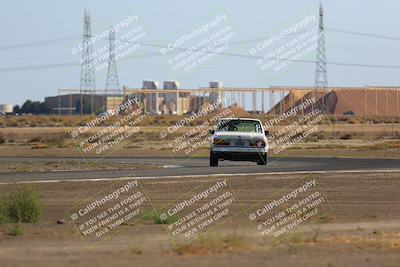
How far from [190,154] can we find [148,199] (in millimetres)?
25846

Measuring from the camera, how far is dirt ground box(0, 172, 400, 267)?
1356 centimetres

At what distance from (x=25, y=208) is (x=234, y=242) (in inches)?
256

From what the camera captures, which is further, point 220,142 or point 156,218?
point 220,142

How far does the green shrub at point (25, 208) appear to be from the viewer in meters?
19.7

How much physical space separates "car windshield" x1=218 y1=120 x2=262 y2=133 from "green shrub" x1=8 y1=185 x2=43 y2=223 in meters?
17.6

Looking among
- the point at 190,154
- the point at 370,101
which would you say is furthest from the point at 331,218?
the point at 370,101

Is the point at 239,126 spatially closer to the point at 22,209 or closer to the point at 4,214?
the point at 22,209

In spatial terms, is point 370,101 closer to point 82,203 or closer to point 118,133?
point 118,133

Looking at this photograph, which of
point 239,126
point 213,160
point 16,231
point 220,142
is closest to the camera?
point 16,231

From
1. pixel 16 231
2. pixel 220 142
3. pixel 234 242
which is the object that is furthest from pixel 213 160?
pixel 234 242

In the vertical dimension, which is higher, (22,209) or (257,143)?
(257,143)

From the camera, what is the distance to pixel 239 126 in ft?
123

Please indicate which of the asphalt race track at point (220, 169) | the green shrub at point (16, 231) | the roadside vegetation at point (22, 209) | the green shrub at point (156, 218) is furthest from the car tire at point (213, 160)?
the green shrub at point (16, 231)

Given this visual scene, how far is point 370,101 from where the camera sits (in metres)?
150
